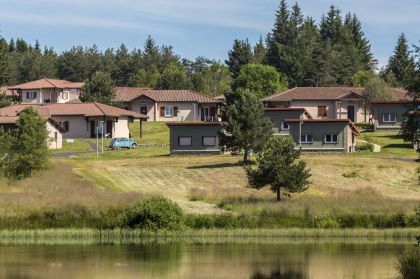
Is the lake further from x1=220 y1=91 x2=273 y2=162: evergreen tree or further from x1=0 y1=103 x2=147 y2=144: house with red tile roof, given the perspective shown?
x1=0 y1=103 x2=147 y2=144: house with red tile roof

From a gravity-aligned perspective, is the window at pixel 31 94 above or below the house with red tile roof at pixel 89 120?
above

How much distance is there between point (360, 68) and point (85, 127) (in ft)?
249

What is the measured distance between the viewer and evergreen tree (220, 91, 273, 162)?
292ft

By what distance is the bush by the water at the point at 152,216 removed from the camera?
59.7 m

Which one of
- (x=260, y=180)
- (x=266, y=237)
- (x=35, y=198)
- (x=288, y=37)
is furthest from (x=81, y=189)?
(x=288, y=37)

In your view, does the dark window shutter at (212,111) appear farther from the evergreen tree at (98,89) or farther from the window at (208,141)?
the window at (208,141)

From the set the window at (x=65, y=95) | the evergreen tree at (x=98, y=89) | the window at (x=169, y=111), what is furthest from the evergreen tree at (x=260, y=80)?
the window at (x=65, y=95)

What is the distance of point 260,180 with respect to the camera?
233 feet

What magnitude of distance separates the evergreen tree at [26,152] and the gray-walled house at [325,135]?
99.8ft

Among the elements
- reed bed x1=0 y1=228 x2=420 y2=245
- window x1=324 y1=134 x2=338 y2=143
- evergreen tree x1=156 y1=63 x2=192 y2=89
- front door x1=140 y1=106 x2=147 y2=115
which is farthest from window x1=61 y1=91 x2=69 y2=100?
reed bed x1=0 y1=228 x2=420 y2=245

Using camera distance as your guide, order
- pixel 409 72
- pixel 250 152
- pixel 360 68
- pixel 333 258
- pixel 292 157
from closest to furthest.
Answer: pixel 409 72
pixel 333 258
pixel 292 157
pixel 250 152
pixel 360 68

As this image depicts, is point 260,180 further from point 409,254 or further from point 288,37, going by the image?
point 288,37

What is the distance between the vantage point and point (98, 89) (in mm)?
141000

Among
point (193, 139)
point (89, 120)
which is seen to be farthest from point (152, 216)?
point (89, 120)
